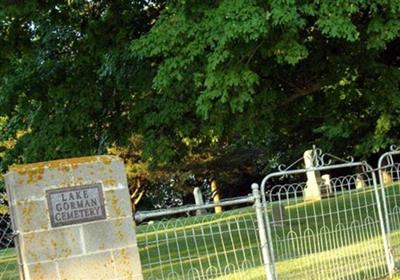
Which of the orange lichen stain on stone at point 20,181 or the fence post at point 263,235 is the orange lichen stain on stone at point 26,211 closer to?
the orange lichen stain on stone at point 20,181

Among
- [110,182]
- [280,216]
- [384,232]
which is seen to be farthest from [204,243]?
[110,182]

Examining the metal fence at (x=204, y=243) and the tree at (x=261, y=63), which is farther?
the tree at (x=261, y=63)

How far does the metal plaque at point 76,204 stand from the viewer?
5539mm

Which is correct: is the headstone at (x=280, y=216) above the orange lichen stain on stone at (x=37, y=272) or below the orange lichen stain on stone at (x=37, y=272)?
below

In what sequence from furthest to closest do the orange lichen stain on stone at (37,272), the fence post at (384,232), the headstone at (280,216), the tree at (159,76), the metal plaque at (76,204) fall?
the tree at (159,76) < the headstone at (280,216) < the fence post at (384,232) < the metal plaque at (76,204) < the orange lichen stain on stone at (37,272)

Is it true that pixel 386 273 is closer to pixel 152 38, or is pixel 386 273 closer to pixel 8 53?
pixel 152 38

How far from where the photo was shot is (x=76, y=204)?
5621 millimetres

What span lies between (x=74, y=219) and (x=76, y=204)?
12 centimetres

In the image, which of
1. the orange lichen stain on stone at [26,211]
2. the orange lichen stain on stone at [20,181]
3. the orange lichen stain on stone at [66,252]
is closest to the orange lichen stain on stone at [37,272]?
the orange lichen stain on stone at [66,252]

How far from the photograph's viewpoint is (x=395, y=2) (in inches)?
435

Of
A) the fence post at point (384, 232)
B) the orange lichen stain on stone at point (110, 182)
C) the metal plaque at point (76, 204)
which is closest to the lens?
the metal plaque at point (76, 204)

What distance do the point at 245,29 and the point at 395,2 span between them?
8.48 feet

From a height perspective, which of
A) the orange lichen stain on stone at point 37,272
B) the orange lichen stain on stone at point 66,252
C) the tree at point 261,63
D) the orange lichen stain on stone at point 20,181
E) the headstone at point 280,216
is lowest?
the headstone at point 280,216

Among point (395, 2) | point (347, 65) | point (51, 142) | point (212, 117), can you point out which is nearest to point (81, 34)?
point (51, 142)
